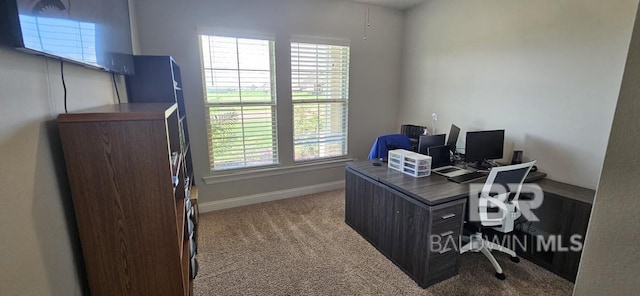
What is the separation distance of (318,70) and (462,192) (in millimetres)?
2442

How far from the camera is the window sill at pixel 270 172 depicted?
3.33 metres

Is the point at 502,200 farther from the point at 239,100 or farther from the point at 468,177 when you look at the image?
the point at 239,100

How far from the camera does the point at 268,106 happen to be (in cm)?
345

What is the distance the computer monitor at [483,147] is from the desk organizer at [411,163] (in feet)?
1.98

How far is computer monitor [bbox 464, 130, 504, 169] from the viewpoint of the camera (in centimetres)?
273

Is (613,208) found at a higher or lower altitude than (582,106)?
lower

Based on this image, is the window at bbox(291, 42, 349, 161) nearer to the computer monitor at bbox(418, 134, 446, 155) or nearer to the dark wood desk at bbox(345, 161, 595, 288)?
the dark wood desk at bbox(345, 161, 595, 288)

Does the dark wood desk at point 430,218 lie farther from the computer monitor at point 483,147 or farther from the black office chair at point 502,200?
the computer monitor at point 483,147

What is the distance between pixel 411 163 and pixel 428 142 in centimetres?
48

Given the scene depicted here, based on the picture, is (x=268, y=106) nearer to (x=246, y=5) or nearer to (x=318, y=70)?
(x=318, y=70)

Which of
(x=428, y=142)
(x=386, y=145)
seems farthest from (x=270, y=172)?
(x=428, y=142)

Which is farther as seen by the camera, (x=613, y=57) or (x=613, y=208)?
(x=613, y=57)

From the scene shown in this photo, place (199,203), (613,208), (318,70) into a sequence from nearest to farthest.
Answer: (613,208)
(199,203)
(318,70)

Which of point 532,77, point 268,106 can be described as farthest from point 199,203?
point 532,77
